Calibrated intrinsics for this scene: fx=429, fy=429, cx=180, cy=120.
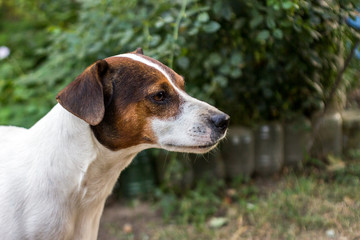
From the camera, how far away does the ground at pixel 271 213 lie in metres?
3.33

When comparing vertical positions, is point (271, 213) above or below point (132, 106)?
below

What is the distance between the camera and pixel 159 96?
2174 millimetres

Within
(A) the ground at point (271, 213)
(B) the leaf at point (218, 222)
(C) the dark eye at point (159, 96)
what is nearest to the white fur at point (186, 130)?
(C) the dark eye at point (159, 96)

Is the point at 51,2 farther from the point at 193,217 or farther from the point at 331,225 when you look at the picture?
the point at 331,225

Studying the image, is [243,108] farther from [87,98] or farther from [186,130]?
[87,98]

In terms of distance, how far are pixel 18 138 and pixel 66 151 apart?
1.32ft

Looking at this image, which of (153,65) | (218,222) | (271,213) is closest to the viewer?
(153,65)

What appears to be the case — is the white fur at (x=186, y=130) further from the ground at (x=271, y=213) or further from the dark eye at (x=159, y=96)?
the ground at (x=271, y=213)

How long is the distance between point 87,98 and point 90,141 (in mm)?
228

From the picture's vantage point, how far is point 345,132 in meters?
4.71

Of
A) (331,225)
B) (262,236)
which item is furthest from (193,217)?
(331,225)

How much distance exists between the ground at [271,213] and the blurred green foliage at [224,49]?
763mm

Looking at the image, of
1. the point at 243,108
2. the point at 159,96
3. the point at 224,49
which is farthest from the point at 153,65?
the point at 243,108

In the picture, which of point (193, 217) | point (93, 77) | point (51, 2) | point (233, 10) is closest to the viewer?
point (93, 77)
